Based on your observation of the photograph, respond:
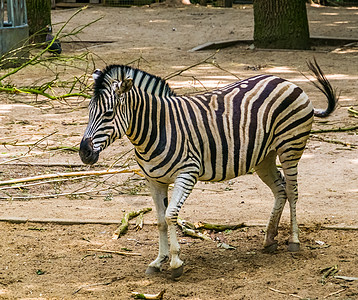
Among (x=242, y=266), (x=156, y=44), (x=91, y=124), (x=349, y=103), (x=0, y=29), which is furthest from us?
(x=156, y=44)

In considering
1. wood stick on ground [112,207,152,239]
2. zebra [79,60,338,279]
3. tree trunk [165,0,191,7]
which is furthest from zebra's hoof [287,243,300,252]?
tree trunk [165,0,191,7]

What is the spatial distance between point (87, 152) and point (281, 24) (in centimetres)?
1238

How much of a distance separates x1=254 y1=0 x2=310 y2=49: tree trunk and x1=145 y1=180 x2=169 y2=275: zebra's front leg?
1165 cm

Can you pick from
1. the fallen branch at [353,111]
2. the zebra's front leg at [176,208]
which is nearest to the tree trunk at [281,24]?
the fallen branch at [353,111]

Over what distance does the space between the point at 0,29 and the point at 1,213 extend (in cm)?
937

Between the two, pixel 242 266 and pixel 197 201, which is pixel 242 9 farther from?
pixel 242 266

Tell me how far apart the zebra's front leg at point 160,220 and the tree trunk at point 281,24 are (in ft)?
38.2

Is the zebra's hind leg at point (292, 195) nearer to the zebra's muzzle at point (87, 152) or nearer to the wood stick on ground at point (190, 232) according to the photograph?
the wood stick on ground at point (190, 232)

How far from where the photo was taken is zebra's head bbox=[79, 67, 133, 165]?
487cm

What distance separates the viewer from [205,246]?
588 centimetres

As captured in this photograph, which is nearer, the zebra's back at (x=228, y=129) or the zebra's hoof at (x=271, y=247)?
the zebra's back at (x=228, y=129)

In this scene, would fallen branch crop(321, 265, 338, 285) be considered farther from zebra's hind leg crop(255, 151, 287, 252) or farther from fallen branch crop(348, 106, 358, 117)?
fallen branch crop(348, 106, 358, 117)

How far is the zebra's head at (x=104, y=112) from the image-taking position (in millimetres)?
4866

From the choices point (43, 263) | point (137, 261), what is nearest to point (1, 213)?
point (43, 263)
